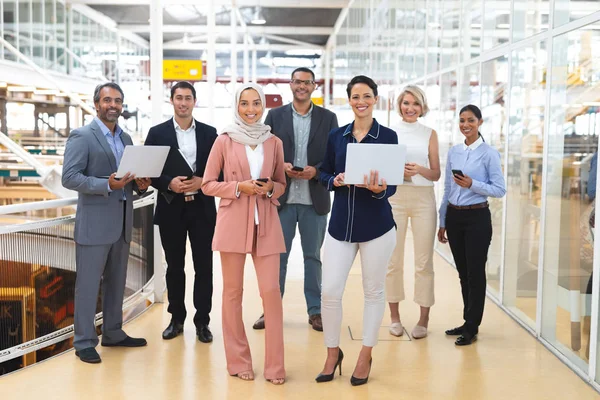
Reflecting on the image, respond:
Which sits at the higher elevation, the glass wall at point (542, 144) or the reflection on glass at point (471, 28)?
the reflection on glass at point (471, 28)

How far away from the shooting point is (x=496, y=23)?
6680 millimetres

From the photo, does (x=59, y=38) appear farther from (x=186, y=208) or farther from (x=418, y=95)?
(x=418, y=95)

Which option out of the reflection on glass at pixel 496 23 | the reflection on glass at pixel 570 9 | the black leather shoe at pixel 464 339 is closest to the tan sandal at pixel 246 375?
the black leather shoe at pixel 464 339

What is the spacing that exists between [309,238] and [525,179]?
6.37 ft

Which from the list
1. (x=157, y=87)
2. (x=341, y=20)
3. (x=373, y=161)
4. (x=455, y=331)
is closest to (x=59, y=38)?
(x=341, y=20)

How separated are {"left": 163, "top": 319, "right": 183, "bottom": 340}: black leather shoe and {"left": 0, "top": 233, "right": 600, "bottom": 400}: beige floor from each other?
56 millimetres

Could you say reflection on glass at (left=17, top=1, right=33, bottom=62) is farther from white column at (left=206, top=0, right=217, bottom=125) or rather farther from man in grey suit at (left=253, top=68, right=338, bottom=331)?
man in grey suit at (left=253, top=68, right=338, bottom=331)

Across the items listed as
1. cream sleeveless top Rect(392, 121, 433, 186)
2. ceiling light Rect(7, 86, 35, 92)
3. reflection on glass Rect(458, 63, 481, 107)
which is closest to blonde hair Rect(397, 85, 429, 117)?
cream sleeveless top Rect(392, 121, 433, 186)

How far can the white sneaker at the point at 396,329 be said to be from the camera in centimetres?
519

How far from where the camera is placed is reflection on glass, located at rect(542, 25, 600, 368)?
14.1ft

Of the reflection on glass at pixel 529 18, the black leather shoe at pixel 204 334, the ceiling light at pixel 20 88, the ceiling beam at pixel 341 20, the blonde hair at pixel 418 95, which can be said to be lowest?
the black leather shoe at pixel 204 334

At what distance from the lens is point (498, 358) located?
15.4 ft

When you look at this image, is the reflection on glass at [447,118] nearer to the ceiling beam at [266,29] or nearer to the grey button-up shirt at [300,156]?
the grey button-up shirt at [300,156]

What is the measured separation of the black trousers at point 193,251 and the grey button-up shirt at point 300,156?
2.31 ft
